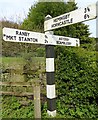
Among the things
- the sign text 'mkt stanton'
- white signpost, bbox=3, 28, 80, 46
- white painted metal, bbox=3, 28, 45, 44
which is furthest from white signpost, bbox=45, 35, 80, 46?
the sign text 'mkt stanton'

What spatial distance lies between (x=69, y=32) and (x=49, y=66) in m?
7.55

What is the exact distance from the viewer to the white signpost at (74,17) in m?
3.10

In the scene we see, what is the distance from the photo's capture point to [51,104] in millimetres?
3760

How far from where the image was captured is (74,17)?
11.1ft

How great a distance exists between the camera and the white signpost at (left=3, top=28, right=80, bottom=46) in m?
3.30

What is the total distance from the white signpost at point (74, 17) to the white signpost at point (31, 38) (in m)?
0.24

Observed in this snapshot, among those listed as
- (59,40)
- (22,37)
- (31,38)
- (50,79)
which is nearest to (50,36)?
(59,40)

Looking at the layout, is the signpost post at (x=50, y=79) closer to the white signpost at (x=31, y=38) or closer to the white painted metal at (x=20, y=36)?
the white signpost at (x=31, y=38)

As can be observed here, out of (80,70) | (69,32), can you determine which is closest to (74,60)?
(80,70)

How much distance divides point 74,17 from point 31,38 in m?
0.82

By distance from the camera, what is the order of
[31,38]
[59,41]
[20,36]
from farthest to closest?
[59,41], [31,38], [20,36]

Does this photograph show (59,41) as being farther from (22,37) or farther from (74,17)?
(22,37)

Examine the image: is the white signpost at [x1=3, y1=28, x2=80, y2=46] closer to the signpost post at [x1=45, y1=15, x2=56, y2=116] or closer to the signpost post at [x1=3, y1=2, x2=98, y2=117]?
the signpost post at [x1=3, y1=2, x2=98, y2=117]

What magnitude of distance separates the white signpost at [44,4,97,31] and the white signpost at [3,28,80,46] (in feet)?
0.79
